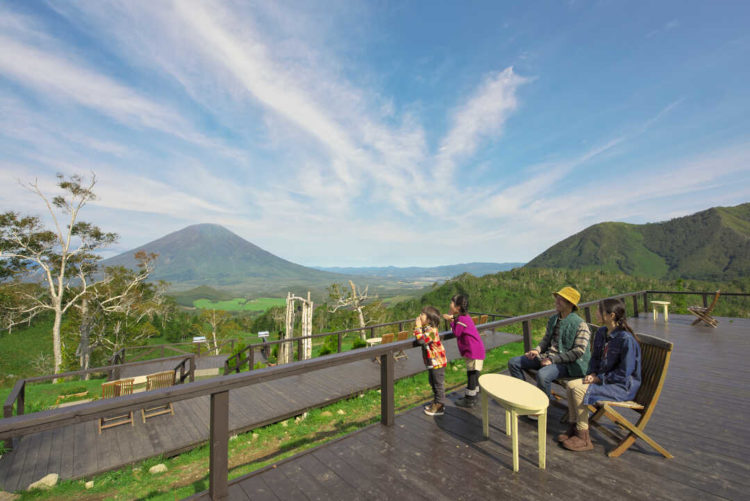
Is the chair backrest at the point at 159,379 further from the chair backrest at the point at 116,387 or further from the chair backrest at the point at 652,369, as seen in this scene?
the chair backrest at the point at 652,369

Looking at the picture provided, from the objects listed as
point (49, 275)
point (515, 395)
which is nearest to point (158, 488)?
point (515, 395)

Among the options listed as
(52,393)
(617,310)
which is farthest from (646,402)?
(52,393)

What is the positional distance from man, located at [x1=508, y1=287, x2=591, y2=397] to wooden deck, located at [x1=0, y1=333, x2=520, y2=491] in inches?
191

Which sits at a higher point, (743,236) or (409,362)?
(743,236)

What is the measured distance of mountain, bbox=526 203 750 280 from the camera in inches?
3310

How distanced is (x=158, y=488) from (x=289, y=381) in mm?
3939

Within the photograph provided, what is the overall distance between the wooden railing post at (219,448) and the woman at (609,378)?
9.68 feet

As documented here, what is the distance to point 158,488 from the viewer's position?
4.18 metres

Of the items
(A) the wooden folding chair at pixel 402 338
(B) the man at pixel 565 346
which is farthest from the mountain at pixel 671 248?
(B) the man at pixel 565 346

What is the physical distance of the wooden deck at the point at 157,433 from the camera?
15.6 ft

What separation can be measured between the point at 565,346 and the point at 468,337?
998mm

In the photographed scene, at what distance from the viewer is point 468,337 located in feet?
11.9

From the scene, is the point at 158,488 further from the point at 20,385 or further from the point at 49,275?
the point at 49,275

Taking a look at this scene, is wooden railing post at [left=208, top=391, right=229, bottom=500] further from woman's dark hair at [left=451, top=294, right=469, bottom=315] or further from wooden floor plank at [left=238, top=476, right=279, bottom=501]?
woman's dark hair at [left=451, top=294, right=469, bottom=315]
